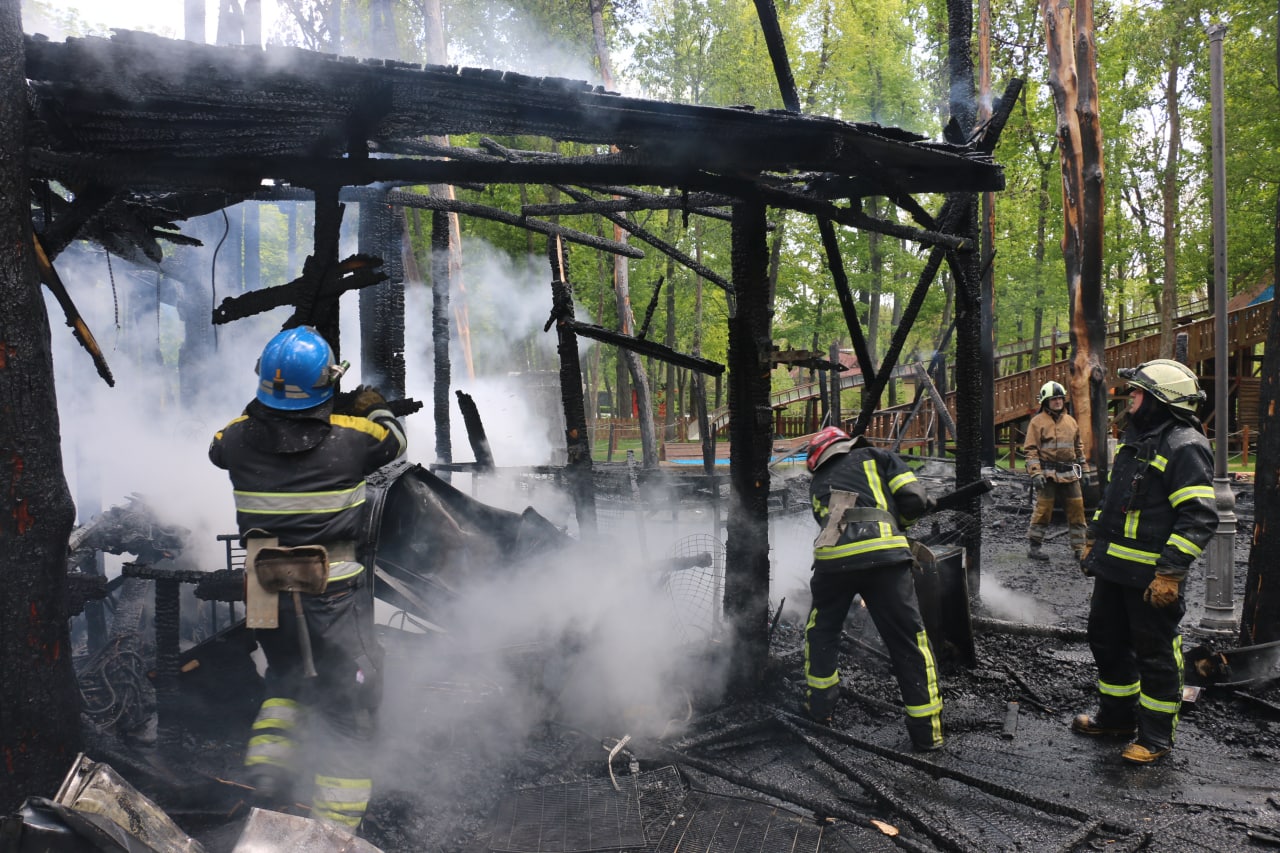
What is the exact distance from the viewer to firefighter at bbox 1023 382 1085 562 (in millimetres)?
9672

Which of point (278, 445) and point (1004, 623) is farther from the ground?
point (278, 445)

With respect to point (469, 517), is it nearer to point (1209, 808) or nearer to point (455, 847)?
point (455, 847)

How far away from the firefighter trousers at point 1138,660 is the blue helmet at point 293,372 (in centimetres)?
466

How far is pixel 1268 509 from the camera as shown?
5.47 meters

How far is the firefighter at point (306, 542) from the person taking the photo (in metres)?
3.72

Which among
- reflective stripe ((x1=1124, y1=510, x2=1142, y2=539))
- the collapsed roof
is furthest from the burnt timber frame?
reflective stripe ((x1=1124, y1=510, x2=1142, y2=539))

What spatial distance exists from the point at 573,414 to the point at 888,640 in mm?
3188

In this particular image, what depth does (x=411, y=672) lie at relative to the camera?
492 centimetres

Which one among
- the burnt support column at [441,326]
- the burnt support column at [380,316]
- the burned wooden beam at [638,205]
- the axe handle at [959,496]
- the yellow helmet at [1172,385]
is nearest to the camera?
the yellow helmet at [1172,385]

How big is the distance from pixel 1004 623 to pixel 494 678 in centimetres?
445

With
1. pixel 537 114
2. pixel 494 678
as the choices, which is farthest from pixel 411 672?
pixel 537 114

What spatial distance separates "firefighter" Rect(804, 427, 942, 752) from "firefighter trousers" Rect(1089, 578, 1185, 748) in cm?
111

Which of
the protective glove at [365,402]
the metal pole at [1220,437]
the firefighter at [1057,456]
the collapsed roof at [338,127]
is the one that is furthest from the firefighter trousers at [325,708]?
the firefighter at [1057,456]

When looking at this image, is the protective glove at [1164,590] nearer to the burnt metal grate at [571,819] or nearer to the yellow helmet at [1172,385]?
the yellow helmet at [1172,385]
